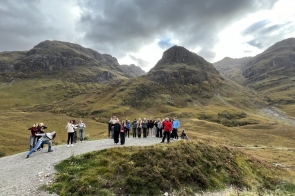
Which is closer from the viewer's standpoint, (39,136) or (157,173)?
(157,173)

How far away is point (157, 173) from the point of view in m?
16.2

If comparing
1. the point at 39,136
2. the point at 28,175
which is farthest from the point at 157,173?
the point at 39,136

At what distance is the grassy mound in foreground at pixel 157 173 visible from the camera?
1456 cm

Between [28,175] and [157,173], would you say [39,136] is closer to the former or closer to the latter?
[28,175]

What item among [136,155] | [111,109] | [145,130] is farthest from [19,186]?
[111,109]

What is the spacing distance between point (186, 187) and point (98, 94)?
18881 cm

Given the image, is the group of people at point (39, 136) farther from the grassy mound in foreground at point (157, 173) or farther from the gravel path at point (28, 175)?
Result: the grassy mound in foreground at point (157, 173)

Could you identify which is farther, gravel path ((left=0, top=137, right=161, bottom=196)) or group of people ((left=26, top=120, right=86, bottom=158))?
group of people ((left=26, top=120, right=86, bottom=158))

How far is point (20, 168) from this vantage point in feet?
57.3

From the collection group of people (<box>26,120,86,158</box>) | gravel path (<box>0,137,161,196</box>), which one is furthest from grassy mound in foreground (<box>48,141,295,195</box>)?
group of people (<box>26,120,86,158</box>)

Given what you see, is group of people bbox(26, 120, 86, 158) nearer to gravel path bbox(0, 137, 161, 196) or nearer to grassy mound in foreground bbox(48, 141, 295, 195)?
gravel path bbox(0, 137, 161, 196)

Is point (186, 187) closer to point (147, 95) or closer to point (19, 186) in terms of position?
point (19, 186)

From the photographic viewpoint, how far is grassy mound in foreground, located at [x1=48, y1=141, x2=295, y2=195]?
14.6 meters

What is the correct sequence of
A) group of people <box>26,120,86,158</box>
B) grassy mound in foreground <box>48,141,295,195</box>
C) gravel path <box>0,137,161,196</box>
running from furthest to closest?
group of people <box>26,120,86,158</box> → grassy mound in foreground <box>48,141,295,195</box> → gravel path <box>0,137,161,196</box>
